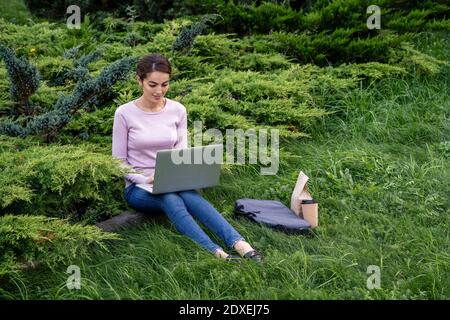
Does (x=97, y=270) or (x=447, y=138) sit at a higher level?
(x=447, y=138)

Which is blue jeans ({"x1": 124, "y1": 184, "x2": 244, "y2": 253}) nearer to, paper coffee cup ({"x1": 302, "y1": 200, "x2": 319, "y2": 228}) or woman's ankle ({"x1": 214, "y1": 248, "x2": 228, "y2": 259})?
woman's ankle ({"x1": 214, "y1": 248, "x2": 228, "y2": 259})

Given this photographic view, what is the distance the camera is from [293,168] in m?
5.12

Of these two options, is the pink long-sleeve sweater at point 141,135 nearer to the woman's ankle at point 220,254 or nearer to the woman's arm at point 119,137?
the woman's arm at point 119,137

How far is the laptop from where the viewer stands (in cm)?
400

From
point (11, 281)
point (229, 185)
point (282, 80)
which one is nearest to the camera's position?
point (11, 281)

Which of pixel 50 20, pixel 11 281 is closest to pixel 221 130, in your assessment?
pixel 11 281

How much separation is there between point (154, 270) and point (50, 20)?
19.7 feet

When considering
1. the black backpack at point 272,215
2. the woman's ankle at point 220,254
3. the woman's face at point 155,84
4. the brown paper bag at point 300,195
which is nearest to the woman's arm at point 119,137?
the woman's face at point 155,84

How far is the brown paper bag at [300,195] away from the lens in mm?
4371

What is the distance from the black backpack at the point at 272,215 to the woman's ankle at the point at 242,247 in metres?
0.34

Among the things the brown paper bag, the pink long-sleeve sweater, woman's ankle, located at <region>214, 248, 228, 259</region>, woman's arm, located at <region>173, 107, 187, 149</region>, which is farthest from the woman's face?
woman's ankle, located at <region>214, 248, 228, 259</region>

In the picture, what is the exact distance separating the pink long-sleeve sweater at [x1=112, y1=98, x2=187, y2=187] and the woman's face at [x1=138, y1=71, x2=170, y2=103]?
0.15 meters

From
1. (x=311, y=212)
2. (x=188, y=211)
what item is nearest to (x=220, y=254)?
(x=188, y=211)

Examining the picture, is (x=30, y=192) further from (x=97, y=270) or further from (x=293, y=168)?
(x=293, y=168)
